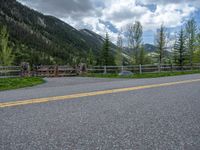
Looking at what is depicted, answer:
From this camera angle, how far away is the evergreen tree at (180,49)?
40497 mm

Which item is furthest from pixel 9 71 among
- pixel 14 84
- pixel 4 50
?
pixel 4 50

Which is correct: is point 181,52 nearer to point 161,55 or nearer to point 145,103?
point 161,55

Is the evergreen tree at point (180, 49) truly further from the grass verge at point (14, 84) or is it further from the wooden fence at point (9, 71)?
the grass verge at point (14, 84)

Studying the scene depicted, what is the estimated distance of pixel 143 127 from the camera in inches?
141

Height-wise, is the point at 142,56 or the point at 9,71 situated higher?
the point at 142,56

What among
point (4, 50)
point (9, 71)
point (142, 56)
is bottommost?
point (9, 71)

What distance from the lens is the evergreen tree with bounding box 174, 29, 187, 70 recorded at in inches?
1594

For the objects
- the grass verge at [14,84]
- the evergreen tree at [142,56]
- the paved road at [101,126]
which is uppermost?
the evergreen tree at [142,56]

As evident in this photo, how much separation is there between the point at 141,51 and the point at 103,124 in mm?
42363

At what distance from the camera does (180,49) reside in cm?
4088

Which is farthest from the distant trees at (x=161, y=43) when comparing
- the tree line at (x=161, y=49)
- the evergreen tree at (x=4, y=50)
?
the evergreen tree at (x=4, y=50)

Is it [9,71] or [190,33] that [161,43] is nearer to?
[190,33]

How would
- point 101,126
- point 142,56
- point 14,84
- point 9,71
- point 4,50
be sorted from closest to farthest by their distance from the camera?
point 101,126, point 14,84, point 9,71, point 4,50, point 142,56

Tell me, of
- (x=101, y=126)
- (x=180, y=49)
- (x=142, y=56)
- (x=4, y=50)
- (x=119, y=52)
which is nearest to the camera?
(x=101, y=126)
